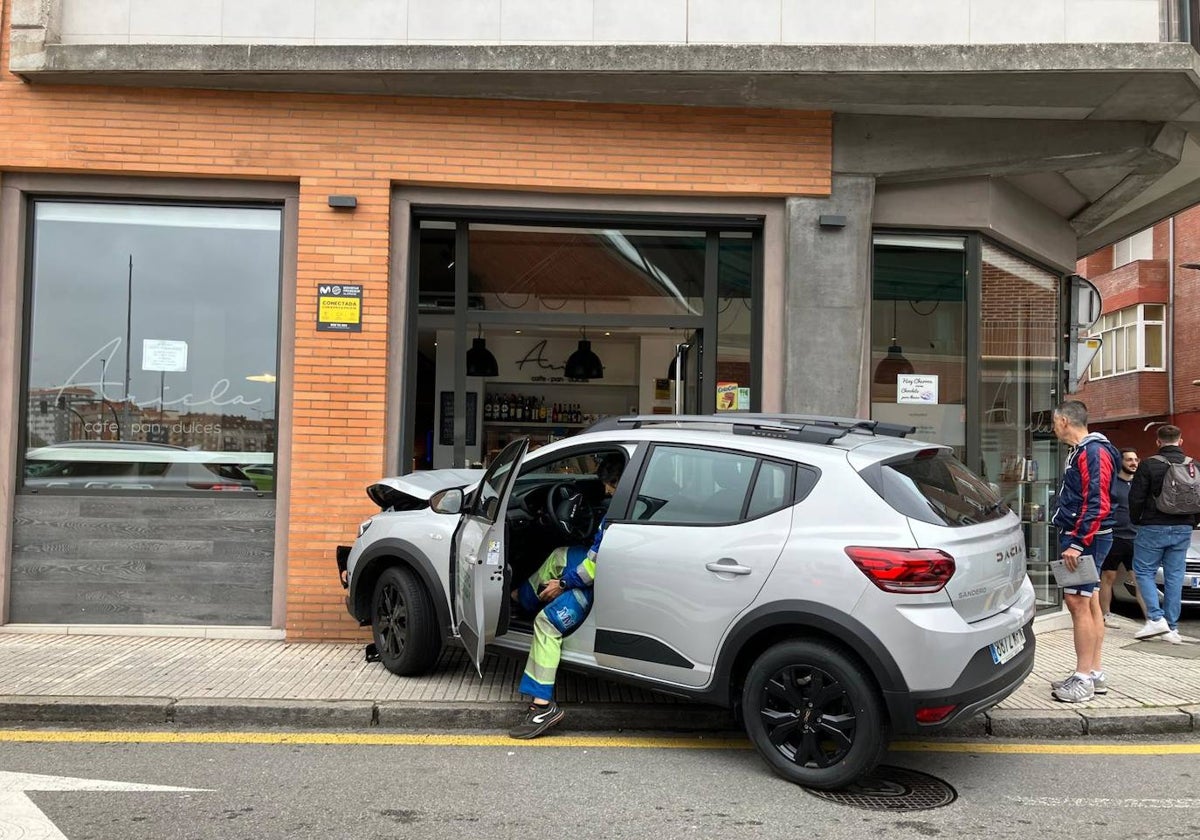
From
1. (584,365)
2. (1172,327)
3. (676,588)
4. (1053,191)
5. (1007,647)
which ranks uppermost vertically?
(1172,327)

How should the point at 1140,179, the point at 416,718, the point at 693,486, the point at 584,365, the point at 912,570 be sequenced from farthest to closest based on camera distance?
the point at 584,365, the point at 1140,179, the point at 416,718, the point at 693,486, the point at 912,570

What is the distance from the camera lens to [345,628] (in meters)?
7.26

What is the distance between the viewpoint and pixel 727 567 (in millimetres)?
4555

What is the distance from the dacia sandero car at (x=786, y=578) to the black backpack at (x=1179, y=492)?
152 inches

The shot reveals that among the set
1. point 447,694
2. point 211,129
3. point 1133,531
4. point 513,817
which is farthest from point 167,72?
point 1133,531

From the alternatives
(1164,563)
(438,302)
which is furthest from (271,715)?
(1164,563)

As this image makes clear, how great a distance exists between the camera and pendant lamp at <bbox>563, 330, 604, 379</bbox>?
31.9ft

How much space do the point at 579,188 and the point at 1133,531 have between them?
5.96m

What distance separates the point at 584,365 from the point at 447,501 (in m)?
4.45

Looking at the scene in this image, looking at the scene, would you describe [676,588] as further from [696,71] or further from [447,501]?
[696,71]

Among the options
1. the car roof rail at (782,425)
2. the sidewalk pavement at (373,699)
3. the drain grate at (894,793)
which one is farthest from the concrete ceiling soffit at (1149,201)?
the drain grate at (894,793)

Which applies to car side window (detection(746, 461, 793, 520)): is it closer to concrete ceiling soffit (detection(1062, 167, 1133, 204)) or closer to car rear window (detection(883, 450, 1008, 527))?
car rear window (detection(883, 450, 1008, 527))

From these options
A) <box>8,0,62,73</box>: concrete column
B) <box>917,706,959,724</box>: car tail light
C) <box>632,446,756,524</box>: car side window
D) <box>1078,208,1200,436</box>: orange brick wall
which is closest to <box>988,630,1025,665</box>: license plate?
<box>917,706,959,724</box>: car tail light

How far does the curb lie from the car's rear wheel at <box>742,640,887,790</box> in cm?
96
